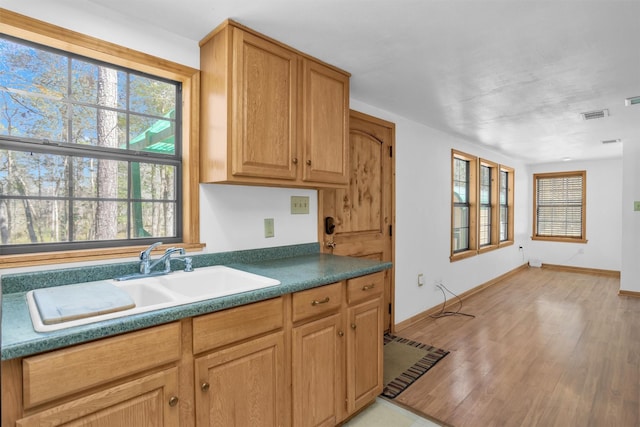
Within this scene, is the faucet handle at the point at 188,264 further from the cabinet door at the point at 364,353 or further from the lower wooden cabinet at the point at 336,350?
the cabinet door at the point at 364,353

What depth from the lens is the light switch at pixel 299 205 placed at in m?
2.46

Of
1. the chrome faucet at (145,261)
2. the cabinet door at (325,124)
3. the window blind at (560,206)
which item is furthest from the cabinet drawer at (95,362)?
the window blind at (560,206)

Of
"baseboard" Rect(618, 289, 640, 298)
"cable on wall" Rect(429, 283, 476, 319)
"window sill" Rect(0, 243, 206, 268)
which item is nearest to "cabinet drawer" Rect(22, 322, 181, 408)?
"window sill" Rect(0, 243, 206, 268)

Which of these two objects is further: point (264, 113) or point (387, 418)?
point (387, 418)

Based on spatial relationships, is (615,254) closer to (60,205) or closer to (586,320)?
(586,320)

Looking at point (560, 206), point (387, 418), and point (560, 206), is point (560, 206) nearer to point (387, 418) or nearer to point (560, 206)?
point (560, 206)

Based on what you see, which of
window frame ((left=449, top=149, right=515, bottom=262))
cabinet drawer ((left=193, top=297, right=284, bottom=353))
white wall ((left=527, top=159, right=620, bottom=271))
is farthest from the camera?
white wall ((left=527, top=159, right=620, bottom=271))

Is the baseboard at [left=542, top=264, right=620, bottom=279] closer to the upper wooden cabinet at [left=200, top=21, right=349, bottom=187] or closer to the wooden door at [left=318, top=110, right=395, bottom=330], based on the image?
the wooden door at [left=318, top=110, right=395, bottom=330]

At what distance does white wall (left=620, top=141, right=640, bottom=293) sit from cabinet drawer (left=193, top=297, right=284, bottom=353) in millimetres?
5510

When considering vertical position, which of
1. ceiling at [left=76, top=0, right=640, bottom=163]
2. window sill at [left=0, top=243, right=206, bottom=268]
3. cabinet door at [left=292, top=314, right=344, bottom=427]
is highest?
ceiling at [left=76, top=0, right=640, bottom=163]

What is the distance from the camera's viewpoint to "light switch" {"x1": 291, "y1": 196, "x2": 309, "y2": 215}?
8.05 feet

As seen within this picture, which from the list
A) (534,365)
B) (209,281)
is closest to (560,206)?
(534,365)

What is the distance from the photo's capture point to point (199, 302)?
→ 50.2 inches

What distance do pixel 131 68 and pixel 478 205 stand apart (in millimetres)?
4758
